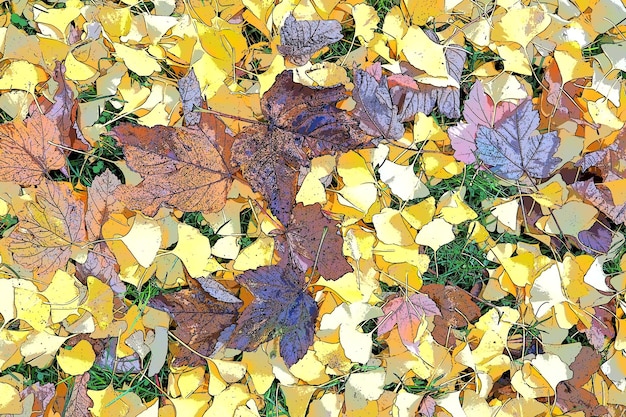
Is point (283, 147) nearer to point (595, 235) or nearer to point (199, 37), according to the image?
point (199, 37)

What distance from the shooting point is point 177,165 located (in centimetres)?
74

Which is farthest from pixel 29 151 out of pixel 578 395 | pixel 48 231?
pixel 578 395

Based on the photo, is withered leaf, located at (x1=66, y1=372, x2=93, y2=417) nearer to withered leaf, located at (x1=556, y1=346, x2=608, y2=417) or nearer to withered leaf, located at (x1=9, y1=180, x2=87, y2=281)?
withered leaf, located at (x1=9, y1=180, x2=87, y2=281)

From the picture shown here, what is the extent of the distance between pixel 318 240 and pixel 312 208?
0.05 meters

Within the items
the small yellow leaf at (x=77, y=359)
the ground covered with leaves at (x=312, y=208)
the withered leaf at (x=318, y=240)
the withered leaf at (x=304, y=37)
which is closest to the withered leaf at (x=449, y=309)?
the ground covered with leaves at (x=312, y=208)

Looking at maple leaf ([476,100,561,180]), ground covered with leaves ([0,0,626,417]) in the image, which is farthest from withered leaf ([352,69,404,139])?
maple leaf ([476,100,561,180])

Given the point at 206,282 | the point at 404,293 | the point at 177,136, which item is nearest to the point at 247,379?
the point at 206,282

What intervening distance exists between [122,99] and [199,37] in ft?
0.49

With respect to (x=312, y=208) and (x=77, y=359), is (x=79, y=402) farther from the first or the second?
(x=312, y=208)

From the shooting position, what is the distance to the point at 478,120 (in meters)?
0.81

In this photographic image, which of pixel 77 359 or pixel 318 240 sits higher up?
pixel 318 240

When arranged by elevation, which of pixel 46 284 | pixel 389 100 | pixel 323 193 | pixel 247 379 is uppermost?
pixel 389 100

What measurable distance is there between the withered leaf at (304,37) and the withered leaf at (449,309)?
397mm

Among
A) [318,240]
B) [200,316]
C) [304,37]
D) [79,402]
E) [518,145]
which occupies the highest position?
[304,37]
